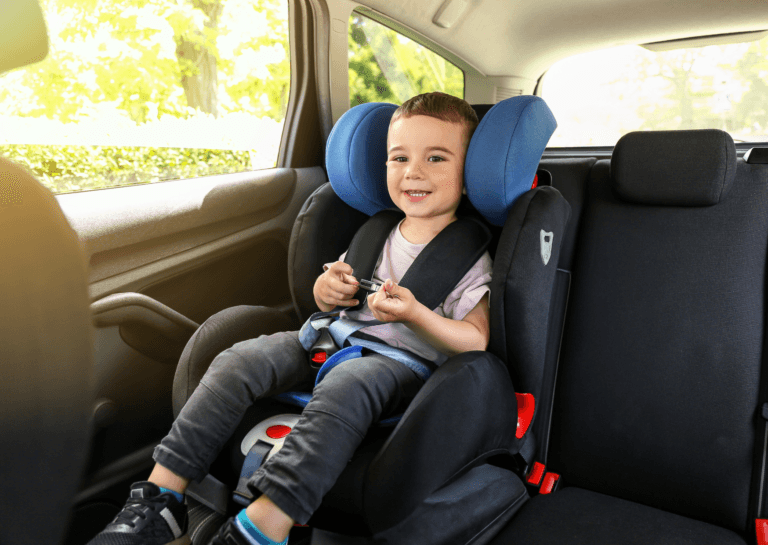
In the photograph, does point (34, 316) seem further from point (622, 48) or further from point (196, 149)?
point (622, 48)

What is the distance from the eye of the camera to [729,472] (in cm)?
130

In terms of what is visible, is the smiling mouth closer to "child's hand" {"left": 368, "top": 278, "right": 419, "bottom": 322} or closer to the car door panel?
"child's hand" {"left": 368, "top": 278, "right": 419, "bottom": 322}

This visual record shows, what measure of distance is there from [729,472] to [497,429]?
0.59 metres

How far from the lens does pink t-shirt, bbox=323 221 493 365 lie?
1312mm

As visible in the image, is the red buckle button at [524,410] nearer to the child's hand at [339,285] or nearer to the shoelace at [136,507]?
the child's hand at [339,285]

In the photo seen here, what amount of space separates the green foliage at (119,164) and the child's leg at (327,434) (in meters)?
0.55

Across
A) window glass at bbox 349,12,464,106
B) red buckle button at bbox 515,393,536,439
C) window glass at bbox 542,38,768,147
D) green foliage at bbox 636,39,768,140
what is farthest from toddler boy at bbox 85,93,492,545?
green foliage at bbox 636,39,768,140

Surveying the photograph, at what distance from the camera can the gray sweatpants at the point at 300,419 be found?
0.98 meters

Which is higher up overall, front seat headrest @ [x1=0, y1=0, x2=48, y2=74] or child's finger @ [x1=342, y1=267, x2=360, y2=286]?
front seat headrest @ [x1=0, y1=0, x2=48, y2=74]

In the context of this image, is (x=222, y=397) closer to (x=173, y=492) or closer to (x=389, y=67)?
(x=173, y=492)

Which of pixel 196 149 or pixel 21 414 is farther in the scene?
pixel 196 149

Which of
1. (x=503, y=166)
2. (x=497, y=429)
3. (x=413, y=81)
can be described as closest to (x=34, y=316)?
(x=497, y=429)

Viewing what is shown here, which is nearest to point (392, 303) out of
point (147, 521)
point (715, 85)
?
point (147, 521)

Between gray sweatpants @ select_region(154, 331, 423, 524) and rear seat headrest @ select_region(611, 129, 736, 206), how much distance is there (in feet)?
2.43
